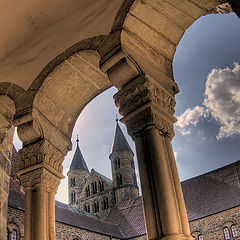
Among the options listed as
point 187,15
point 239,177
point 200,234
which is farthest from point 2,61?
point 239,177

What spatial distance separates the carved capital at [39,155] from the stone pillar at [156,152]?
54.2 inches

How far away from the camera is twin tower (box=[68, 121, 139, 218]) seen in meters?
40.9

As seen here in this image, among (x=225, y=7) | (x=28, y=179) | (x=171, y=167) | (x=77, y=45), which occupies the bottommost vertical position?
(x=171, y=167)

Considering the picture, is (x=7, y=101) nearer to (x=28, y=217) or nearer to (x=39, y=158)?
(x=39, y=158)

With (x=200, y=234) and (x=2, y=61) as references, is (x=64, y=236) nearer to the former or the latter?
(x=200, y=234)

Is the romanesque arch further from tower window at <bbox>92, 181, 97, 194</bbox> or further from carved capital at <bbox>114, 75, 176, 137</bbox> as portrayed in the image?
tower window at <bbox>92, 181, 97, 194</bbox>

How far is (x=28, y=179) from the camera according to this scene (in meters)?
4.57

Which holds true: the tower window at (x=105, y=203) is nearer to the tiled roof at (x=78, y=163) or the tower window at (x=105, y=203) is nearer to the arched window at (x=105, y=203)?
the arched window at (x=105, y=203)

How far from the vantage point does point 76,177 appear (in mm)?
47469

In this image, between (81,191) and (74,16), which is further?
(81,191)

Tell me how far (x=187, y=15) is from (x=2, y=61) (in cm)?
282

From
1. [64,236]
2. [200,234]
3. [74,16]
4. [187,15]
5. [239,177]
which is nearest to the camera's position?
[187,15]

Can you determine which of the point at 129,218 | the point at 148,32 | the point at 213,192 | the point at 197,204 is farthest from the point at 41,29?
the point at 129,218

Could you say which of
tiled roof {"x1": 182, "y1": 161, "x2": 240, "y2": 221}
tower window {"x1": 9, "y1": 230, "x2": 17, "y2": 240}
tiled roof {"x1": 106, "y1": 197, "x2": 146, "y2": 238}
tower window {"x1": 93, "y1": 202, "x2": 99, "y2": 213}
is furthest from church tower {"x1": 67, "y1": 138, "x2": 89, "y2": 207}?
tower window {"x1": 9, "y1": 230, "x2": 17, "y2": 240}
